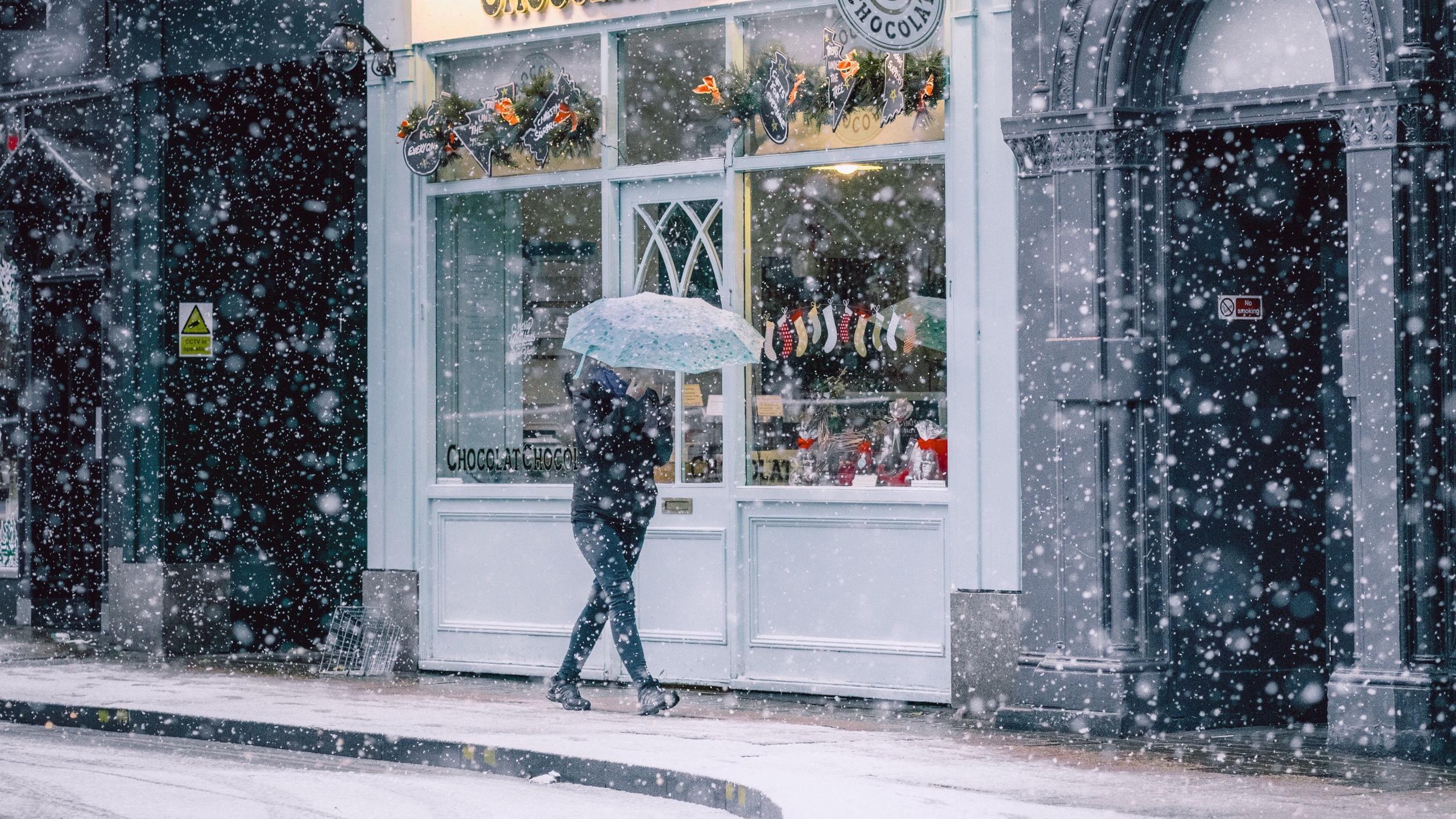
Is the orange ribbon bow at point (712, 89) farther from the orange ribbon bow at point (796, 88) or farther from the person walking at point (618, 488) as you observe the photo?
the person walking at point (618, 488)

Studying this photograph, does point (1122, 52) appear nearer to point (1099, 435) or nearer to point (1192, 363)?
point (1192, 363)

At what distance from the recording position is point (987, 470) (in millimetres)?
9867

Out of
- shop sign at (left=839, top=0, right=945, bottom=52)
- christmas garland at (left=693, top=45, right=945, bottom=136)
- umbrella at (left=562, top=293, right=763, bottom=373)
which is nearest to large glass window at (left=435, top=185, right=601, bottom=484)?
christmas garland at (left=693, top=45, right=945, bottom=136)

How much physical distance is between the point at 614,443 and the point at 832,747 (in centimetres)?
198

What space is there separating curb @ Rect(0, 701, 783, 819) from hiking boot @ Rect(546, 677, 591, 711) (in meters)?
1.24

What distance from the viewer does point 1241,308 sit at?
945 cm

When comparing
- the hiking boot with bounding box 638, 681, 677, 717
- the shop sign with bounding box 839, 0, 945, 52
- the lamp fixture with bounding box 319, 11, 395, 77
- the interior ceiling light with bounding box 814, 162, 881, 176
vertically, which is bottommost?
the hiking boot with bounding box 638, 681, 677, 717

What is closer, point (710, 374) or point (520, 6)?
point (710, 374)

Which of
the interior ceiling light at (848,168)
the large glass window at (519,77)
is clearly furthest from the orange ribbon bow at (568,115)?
the interior ceiling light at (848,168)

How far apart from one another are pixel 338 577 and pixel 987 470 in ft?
18.1

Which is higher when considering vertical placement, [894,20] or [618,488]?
[894,20]

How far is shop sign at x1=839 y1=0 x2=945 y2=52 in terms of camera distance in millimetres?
9695

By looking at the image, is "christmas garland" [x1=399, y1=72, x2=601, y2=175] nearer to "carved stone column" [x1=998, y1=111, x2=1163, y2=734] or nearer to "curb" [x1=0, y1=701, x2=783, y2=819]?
"carved stone column" [x1=998, y1=111, x2=1163, y2=734]

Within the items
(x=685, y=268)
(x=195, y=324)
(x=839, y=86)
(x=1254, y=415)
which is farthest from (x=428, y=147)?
(x=1254, y=415)
